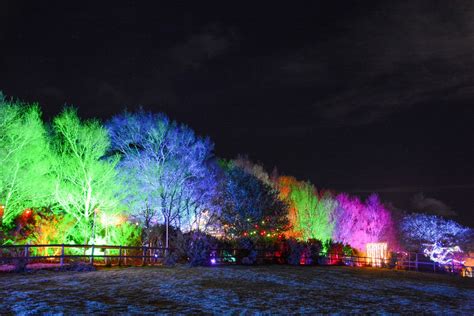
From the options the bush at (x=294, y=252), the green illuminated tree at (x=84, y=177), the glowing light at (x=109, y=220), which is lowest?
the bush at (x=294, y=252)

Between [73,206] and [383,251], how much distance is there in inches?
1363

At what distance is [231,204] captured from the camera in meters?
35.8

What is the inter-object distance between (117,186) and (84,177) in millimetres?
2283

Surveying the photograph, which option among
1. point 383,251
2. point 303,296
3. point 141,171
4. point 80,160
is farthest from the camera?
point 383,251

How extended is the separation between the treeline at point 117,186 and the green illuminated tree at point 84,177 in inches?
2.6

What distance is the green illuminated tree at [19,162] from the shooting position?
23109mm

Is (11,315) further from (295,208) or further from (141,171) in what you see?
(295,208)

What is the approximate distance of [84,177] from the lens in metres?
27.2

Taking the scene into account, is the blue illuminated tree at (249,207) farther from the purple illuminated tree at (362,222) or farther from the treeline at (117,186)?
the purple illuminated tree at (362,222)

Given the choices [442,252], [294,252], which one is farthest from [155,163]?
[442,252]

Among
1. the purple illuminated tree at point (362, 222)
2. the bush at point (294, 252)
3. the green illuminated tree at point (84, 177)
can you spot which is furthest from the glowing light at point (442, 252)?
the green illuminated tree at point (84, 177)

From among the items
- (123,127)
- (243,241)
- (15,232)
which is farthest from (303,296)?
(123,127)

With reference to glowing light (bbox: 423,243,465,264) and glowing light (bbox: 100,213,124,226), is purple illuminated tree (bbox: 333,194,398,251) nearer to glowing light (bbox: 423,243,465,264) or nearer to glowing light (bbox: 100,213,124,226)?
glowing light (bbox: 423,243,465,264)

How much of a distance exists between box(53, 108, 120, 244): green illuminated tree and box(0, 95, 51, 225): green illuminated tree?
82.8 inches
